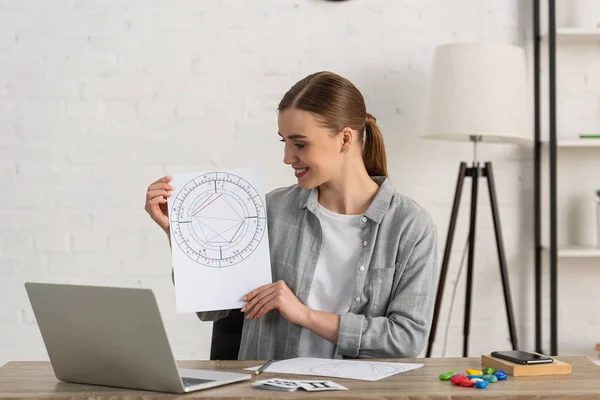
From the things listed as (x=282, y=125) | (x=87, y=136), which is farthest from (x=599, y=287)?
(x=87, y=136)

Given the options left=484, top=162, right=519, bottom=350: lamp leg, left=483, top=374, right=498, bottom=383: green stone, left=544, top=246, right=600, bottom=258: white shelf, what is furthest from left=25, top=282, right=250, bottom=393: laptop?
left=544, top=246, right=600, bottom=258: white shelf

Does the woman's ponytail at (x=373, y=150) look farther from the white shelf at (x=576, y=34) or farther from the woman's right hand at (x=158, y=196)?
the white shelf at (x=576, y=34)

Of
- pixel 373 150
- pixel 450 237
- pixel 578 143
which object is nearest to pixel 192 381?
pixel 373 150

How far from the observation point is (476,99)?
2746 mm

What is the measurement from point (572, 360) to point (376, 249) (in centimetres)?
51

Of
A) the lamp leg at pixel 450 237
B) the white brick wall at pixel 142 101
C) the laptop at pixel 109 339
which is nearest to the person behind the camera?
the laptop at pixel 109 339

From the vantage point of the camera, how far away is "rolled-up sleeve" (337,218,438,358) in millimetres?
1794

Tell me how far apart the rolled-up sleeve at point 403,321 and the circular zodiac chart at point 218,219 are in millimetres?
288

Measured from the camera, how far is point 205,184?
1840mm

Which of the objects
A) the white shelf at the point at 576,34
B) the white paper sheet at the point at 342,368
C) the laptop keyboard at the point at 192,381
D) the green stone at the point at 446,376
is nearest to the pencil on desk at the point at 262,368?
the white paper sheet at the point at 342,368

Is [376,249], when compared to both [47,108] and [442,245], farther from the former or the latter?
[47,108]

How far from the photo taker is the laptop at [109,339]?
1306 mm

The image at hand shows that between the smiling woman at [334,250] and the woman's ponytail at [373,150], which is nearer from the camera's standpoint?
the smiling woman at [334,250]

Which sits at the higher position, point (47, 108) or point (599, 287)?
point (47, 108)
